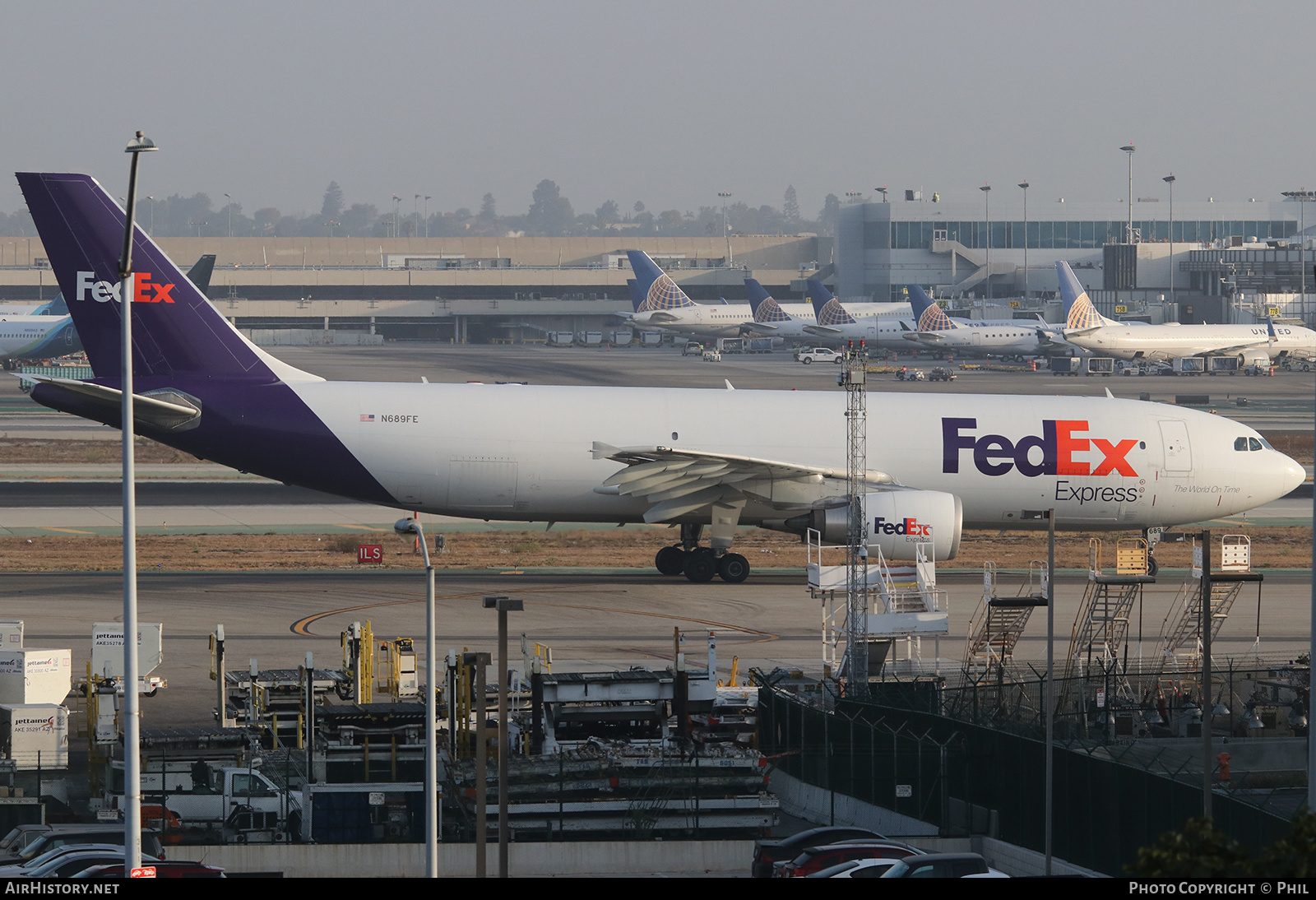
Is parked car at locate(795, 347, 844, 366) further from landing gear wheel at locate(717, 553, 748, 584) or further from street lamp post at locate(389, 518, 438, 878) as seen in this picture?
street lamp post at locate(389, 518, 438, 878)

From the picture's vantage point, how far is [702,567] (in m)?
43.2

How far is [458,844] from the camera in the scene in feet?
76.0

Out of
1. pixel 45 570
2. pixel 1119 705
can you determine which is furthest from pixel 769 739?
pixel 45 570

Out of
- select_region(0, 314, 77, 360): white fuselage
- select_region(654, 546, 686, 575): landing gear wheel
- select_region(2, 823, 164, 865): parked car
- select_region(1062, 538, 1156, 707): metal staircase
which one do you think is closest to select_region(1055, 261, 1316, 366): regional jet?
select_region(0, 314, 77, 360): white fuselage

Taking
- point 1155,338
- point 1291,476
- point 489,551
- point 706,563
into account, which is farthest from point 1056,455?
point 1155,338

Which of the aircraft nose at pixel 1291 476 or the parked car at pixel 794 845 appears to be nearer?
the parked car at pixel 794 845

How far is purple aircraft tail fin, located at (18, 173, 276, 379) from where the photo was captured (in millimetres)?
38000

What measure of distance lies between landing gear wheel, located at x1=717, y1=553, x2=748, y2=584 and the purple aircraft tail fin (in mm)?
13119

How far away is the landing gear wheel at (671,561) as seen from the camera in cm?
4425

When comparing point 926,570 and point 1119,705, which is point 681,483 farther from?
point 1119,705

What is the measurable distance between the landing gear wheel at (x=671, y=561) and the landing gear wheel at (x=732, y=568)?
1247 mm

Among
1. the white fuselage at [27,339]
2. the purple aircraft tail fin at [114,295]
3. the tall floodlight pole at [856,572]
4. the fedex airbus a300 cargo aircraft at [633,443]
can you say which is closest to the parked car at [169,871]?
the tall floodlight pole at [856,572]

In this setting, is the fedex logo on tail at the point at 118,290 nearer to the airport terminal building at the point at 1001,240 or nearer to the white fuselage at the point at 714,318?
the white fuselage at the point at 714,318

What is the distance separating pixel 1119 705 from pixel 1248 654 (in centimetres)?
935
